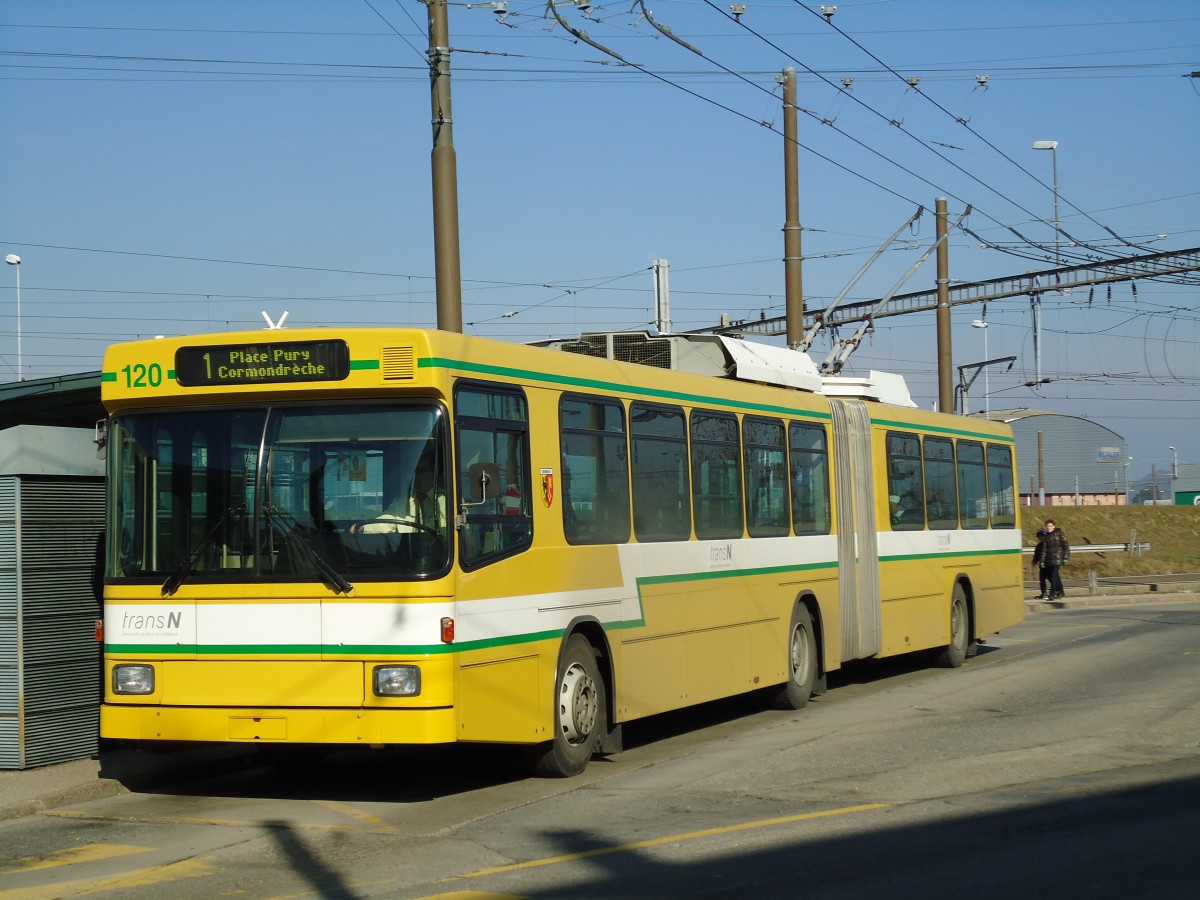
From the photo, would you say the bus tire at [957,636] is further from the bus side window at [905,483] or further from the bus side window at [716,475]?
the bus side window at [716,475]

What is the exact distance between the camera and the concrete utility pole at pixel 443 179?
13570 millimetres

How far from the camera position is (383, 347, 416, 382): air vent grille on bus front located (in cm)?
954

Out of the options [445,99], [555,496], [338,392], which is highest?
[445,99]

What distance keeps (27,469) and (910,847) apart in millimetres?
6765

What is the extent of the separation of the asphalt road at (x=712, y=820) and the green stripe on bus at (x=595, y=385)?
277 cm

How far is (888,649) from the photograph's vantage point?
17547 millimetres

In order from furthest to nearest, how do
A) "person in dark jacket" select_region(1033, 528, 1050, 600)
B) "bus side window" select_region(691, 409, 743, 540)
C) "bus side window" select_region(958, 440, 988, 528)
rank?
"person in dark jacket" select_region(1033, 528, 1050, 600) → "bus side window" select_region(958, 440, 988, 528) → "bus side window" select_region(691, 409, 743, 540)

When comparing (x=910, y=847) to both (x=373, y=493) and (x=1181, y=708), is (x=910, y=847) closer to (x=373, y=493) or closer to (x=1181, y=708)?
(x=373, y=493)

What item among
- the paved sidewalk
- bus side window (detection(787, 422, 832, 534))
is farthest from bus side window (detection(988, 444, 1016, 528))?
the paved sidewalk

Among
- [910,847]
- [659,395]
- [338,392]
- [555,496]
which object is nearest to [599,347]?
[659,395]

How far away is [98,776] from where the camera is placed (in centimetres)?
1074

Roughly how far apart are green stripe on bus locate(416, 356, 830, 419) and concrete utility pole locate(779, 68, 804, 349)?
8005mm

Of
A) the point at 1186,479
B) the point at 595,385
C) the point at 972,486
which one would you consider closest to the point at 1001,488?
the point at 972,486

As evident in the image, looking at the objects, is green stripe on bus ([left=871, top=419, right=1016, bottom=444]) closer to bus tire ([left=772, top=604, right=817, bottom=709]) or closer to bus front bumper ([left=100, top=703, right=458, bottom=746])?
bus tire ([left=772, top=604, right=817, bottom=709])
